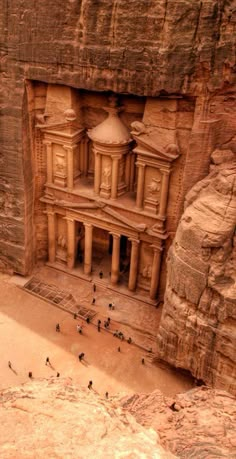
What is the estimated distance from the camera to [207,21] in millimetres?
13742

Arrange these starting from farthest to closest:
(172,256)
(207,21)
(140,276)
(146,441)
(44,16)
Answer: (140,276), (44,16), (172,256), (207,21), (146,441)

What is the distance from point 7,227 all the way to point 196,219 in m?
9.57

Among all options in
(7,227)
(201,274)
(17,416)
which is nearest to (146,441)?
Result: (17,416)

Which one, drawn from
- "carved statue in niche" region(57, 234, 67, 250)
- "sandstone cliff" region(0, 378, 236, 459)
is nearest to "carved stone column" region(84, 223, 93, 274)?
"carved statue in niche" region(57, 234, 67, 250)

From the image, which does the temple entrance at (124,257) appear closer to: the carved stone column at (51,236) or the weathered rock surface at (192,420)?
the carved stone column at (51,236)

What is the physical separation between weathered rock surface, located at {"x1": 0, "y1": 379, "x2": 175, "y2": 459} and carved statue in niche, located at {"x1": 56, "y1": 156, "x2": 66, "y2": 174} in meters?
15.6

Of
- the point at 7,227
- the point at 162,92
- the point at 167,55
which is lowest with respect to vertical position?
Answer: the point at 7,227

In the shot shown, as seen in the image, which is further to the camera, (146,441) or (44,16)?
(44,16)

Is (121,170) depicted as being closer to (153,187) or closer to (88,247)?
(153,187)

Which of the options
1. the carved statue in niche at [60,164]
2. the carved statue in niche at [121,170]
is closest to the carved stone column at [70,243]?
the carved statue in niche at [60,164]

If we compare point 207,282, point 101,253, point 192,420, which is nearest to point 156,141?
point 207,282

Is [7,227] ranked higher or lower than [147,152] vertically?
lower

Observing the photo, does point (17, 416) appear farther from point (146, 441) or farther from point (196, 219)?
point (196, 219)

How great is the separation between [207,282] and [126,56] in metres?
7.92
